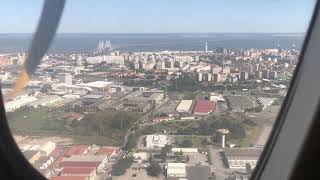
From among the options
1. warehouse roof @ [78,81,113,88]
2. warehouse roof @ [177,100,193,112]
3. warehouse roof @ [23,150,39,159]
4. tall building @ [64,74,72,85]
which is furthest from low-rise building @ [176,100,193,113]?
warehouse roof @ [23,150,39,159]

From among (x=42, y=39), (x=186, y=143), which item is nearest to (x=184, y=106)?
(x=186, y=143)

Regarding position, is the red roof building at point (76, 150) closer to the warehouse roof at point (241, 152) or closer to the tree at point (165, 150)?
the tree at point (165, 150)

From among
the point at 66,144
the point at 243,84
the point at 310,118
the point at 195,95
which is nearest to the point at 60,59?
the point at 66,144

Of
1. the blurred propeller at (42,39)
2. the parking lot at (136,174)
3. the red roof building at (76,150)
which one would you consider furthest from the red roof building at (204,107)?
the blurred propeller at (42,39)

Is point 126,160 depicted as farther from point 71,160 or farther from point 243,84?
point 243,84

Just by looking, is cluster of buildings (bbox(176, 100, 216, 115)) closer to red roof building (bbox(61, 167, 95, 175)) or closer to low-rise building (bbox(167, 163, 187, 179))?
low-rise building (bbox(167, 163, 187, 179))
